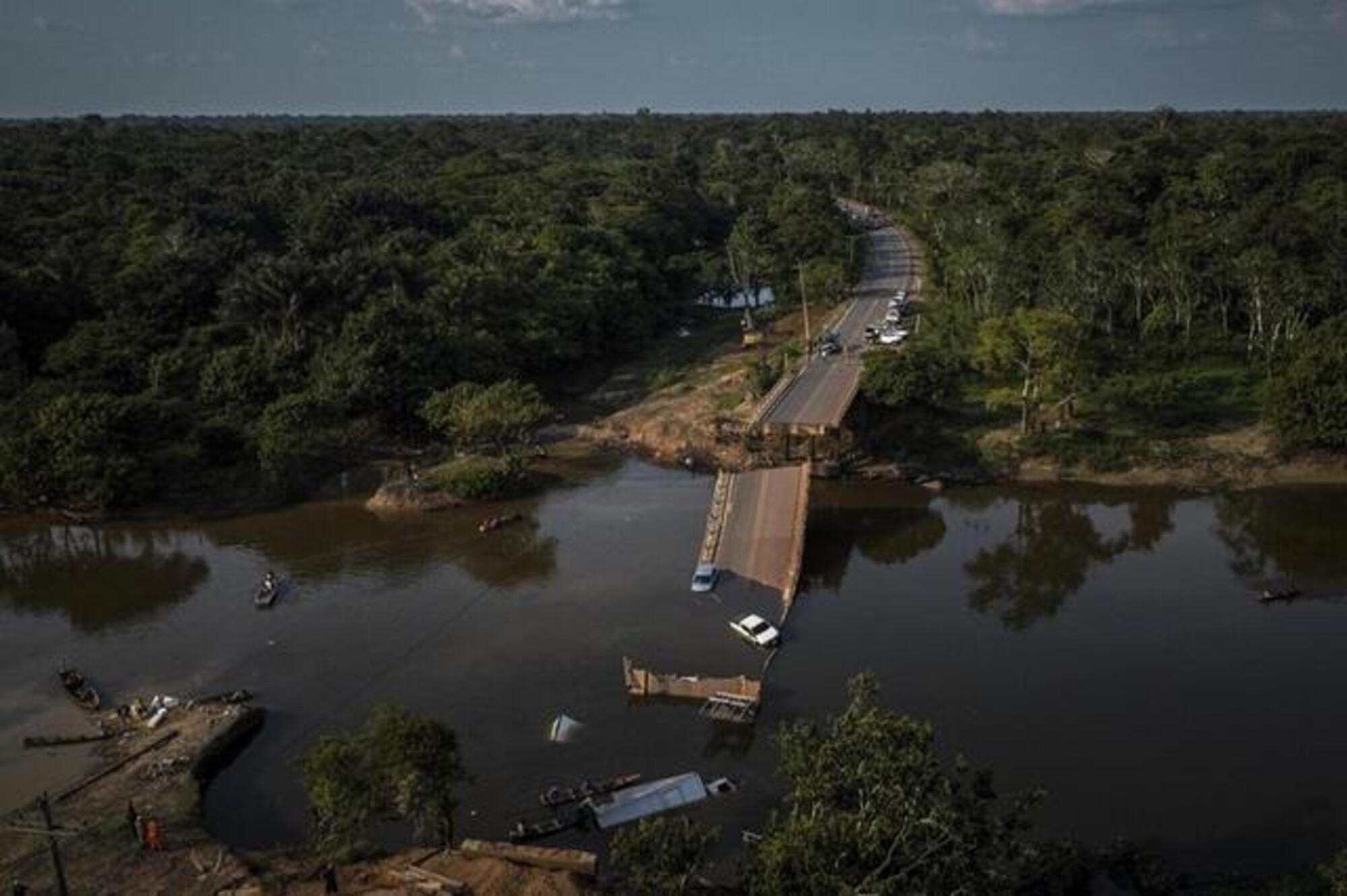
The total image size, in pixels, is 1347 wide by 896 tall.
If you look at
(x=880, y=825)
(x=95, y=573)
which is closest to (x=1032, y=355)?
(x=880, y=825)

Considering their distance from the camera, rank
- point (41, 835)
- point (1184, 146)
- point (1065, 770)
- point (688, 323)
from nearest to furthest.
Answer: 1. point (41, 835)
2. point (1065, 770)
3. point (688, 323)
4. point (1184, 146)

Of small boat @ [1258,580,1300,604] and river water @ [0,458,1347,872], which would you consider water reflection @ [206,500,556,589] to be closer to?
river water @ [0,458,1347,872]

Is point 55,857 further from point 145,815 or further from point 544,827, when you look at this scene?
point 544,827

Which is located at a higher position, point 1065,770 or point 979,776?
point 979,776

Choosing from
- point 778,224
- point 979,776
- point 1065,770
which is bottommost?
point 1065,770

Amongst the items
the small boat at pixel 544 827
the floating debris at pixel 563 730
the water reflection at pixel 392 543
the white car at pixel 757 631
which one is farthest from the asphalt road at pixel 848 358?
the small boat at pixel 544 827

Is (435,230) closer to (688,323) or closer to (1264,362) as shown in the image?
(688,323)

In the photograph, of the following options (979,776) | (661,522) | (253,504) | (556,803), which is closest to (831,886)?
(979,776)
